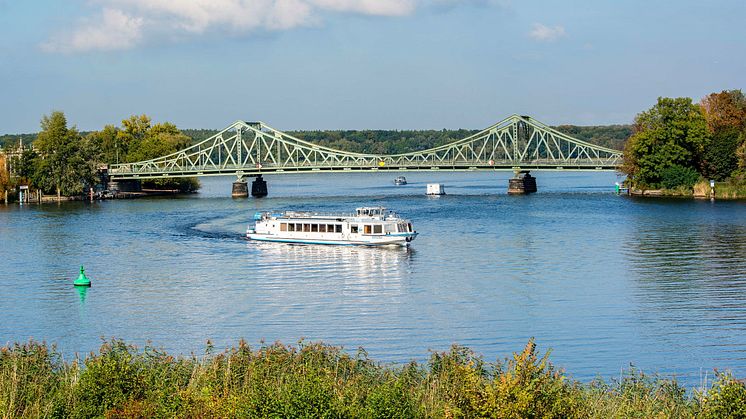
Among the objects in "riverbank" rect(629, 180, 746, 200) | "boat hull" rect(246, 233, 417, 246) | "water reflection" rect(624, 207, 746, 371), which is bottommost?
"water reflection" rect(624, 207, 746, 371)

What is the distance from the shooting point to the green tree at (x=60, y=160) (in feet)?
318

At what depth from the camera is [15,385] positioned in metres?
15.8

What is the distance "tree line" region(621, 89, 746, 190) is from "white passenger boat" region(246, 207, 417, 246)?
40249 mm

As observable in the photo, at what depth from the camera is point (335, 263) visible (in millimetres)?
44469

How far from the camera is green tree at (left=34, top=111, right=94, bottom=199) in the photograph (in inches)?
3814

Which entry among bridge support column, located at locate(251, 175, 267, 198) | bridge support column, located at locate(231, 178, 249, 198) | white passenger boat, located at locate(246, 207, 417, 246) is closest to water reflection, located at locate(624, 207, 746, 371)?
white passenger boat, located at locate(246, 207, 417, 246)

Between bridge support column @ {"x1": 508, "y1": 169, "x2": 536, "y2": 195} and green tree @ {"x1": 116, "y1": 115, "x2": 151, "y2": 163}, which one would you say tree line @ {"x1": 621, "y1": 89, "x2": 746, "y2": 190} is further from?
green tree @ {"x1": 116, "y1": 115, "x2": 151, "y2": 163}

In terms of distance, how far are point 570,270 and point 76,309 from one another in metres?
19.4

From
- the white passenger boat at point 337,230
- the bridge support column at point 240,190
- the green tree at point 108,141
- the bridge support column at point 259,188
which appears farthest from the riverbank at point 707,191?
the green tree at point 108,141

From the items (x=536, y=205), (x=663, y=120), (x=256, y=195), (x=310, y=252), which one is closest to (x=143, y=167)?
(x=256, y=195)

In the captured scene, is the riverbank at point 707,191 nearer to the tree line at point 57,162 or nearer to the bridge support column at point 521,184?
the bridge support column at point 521,184

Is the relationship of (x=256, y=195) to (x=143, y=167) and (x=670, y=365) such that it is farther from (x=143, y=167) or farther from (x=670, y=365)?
(x=670, y=365)

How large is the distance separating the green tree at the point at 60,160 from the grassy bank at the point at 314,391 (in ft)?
269

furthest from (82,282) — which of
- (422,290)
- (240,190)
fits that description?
(240,190)
